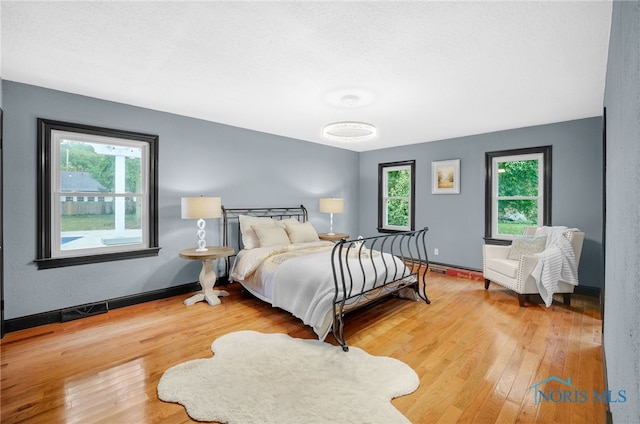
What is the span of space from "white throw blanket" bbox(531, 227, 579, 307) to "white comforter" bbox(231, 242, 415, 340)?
155 cm

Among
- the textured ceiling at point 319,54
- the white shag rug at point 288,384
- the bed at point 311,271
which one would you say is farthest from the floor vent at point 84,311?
the textured ceiling at point 319,54

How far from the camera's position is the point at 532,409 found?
1884 mm

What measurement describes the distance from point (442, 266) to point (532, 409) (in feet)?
12.7

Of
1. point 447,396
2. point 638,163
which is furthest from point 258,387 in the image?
point 638,163

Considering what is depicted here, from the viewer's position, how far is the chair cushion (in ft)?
12.6

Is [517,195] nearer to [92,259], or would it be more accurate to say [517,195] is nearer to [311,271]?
[311,271]

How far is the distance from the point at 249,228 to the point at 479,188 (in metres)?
4.03

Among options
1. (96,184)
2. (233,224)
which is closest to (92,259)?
(96,184)

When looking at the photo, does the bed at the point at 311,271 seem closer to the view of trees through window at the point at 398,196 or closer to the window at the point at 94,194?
the window at the point at 94,194

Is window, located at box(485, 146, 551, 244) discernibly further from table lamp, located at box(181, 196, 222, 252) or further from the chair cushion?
table lamp, located at box(181, 196, 222, 252)

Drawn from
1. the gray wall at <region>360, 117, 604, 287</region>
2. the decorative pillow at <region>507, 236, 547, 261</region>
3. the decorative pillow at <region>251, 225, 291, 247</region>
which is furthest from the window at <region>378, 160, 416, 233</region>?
the decorative pillow at <region>251, 225, 291, 247</region>

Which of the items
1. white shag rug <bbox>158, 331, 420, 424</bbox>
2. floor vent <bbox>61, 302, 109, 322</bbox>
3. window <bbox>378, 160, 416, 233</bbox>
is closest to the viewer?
white shag rug <bbox>158, 331, 420, 424</bbox>

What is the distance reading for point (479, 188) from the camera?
5184 mm

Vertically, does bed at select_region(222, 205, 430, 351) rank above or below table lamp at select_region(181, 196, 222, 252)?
below
